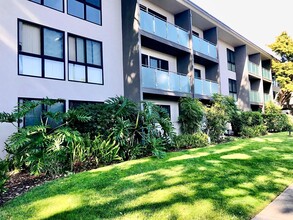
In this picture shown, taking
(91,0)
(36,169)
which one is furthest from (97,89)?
(36,169)

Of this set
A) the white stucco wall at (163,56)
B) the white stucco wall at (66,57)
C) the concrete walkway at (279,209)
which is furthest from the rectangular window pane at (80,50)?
the concrete walkway at (279,209)

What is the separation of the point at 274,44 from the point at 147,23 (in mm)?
22962

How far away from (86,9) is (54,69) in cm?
410

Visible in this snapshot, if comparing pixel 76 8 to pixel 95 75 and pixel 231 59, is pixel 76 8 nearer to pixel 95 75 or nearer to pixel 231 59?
pixel 95 75

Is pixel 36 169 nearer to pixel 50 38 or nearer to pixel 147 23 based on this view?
pixel 50 38

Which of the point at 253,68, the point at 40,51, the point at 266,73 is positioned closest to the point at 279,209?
the point at 40,51

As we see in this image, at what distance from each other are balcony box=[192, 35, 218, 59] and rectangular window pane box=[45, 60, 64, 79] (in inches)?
414

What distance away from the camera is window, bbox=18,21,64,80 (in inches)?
435

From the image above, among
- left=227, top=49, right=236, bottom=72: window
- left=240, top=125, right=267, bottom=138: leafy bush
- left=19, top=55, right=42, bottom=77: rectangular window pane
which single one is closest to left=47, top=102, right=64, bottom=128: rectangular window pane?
left=19, top=55, right=42, bottom=77: rectangular window pane

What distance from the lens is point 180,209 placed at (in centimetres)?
476

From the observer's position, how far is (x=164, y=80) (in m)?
→ 15.8

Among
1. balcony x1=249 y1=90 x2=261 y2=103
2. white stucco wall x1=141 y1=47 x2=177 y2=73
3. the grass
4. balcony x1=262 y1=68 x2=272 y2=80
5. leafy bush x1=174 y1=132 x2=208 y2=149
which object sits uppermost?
balcony x1=262 y1=68 x2=272 y2=80

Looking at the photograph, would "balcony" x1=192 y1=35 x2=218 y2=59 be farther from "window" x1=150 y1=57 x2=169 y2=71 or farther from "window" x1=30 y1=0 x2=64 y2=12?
"window" x1=30 y1=0 x2=64 y2=12

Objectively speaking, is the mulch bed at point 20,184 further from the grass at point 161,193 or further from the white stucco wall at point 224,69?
the white stucco wall at point 224,69
